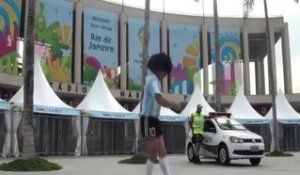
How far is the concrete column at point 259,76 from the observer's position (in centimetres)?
5716

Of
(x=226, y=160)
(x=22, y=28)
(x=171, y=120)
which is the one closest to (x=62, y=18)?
(x=22, y=28)

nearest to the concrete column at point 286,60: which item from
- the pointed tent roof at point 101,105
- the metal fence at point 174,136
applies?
the metal fence at point 174,136

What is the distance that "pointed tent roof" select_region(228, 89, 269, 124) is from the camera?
32344 millimetres

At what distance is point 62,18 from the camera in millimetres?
42938

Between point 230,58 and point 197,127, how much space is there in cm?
3575

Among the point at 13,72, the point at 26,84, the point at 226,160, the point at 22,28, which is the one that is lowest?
the point at 226,160

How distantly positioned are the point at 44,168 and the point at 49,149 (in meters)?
10.8

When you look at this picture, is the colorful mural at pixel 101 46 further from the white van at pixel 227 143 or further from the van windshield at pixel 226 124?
the van windshield at pixel 226 124

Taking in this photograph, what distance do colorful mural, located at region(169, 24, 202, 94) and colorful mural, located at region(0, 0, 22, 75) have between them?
18.0 metres

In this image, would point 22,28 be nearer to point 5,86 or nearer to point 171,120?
point 5,86

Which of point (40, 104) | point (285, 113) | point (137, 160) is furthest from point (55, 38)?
point (137, 160)

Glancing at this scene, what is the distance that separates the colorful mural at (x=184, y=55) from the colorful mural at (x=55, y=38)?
11601mm

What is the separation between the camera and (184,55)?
51844 millimetres

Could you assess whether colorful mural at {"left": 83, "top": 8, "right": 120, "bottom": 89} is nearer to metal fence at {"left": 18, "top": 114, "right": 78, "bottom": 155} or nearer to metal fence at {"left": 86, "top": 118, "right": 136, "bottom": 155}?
metal fence at {"left": 86, "top": 118, "right": 136, "bottom": 155}
